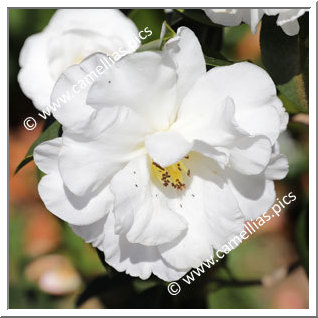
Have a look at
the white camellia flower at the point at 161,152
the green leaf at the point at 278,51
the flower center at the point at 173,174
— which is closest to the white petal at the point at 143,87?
the white camellia flower at the point at 161,152

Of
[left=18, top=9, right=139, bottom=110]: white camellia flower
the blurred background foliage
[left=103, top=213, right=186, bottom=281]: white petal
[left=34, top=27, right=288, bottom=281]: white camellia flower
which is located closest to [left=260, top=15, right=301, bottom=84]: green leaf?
the blurred background foliage

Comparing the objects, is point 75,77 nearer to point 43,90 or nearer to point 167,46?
point 167,46

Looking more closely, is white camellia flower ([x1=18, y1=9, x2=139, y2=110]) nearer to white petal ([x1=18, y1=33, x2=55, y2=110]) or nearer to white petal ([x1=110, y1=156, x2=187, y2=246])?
white petal ([x1=18, y1=33, x2=55, y2=110])

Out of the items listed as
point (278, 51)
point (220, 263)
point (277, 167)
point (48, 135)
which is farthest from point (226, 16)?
point (220, 263)

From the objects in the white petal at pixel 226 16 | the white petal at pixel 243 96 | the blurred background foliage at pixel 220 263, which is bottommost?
the blurred background foliage at pixel 220 263

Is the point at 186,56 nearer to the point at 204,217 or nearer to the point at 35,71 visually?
the point at 204,217

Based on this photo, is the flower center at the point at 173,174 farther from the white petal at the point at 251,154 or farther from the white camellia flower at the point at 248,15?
the white camellia flower at the point at 248,15
